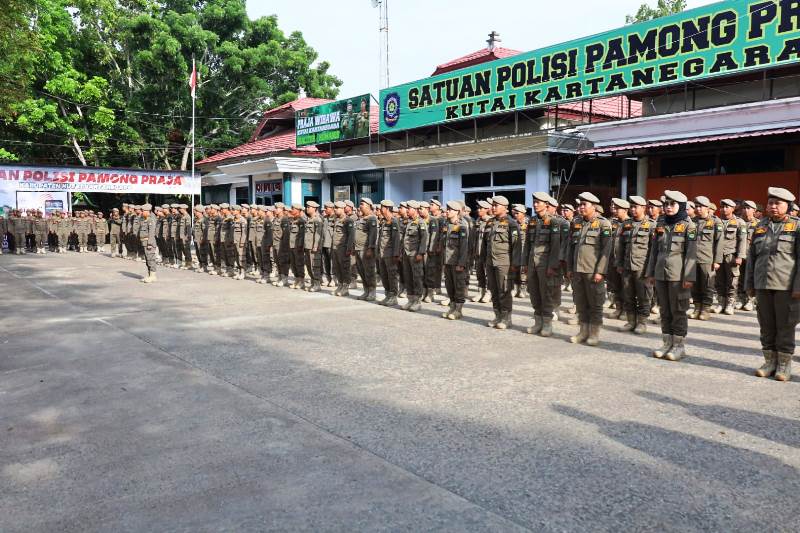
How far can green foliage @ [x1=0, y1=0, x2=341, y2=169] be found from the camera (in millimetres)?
29375

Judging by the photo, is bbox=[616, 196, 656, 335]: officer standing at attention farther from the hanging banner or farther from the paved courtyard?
the hanging banner

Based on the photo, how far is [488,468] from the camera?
12.5 feet

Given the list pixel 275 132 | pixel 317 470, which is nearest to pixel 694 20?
pixel 317 470

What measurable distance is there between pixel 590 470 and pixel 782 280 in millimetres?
3484

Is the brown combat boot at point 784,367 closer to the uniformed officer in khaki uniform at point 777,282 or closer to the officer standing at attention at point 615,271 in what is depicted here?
the uniformed officer in khaki uniform at point 777,282

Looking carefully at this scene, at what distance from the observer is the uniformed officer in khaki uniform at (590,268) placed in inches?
296

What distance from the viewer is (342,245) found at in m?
11.9

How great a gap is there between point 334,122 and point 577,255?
16.2 m

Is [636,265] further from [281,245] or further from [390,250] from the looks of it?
[281,245]

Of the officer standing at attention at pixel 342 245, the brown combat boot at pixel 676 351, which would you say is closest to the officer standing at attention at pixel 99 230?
the officer standing at attention at pixel 342 245

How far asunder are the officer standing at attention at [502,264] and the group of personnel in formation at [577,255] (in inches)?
0.7

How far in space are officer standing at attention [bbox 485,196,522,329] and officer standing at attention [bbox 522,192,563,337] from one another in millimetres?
350

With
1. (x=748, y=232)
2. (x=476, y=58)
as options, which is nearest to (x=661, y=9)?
(x=476, y=58)

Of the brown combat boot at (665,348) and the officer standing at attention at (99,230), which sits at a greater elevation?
the officer standing at attention at (99,230)
